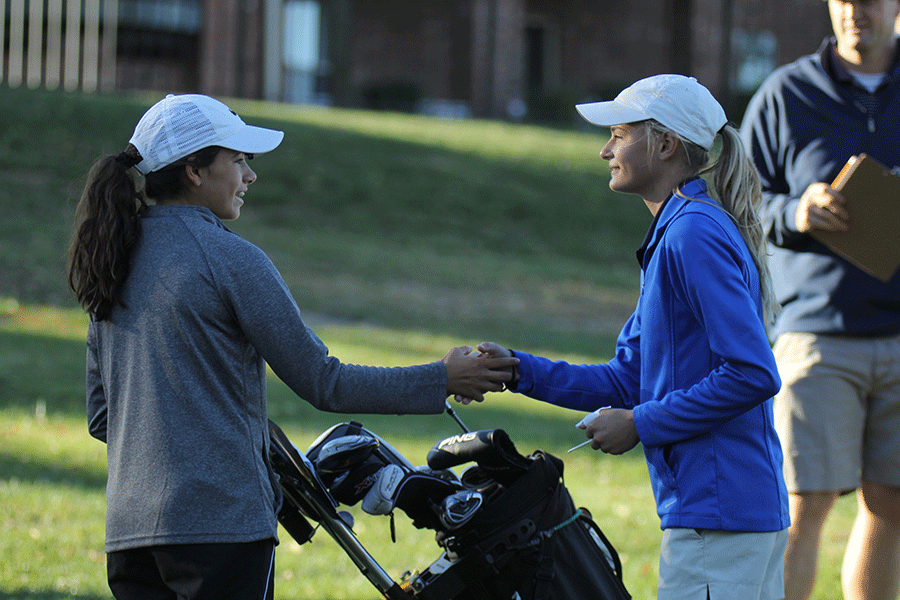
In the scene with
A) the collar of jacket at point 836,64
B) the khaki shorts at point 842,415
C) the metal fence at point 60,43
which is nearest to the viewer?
the khaki shorts at point 842,415

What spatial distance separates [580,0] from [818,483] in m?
28.9

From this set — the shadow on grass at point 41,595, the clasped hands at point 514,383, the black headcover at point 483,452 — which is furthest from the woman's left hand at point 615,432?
the shadow on grass at point 41,595

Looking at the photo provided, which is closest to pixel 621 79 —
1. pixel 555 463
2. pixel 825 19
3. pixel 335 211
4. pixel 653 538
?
pixel 825 19

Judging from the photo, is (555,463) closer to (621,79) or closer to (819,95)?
(819,95)

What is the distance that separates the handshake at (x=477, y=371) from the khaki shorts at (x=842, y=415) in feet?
4.30

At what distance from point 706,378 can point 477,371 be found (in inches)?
27.9

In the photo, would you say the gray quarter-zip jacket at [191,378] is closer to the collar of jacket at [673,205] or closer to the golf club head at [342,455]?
the golf club head at [342,455]

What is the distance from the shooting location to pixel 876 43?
13.3ft

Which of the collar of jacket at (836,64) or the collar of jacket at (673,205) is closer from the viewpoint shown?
the collar of jacket at (673,205)

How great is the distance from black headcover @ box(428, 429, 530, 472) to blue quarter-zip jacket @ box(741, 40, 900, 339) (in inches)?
56.9

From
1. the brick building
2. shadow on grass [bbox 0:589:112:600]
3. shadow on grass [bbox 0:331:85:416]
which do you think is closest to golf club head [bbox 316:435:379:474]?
shadow on grass [bbox 0:589:112:600]

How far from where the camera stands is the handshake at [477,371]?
3082mm

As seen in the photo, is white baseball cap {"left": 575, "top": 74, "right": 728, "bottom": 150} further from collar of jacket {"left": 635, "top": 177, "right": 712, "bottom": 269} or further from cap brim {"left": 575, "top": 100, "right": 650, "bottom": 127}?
collar of jacket {"left": 635, "top": 177, "right": 712, "bottom": 269}

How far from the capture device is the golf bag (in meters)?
3.15
